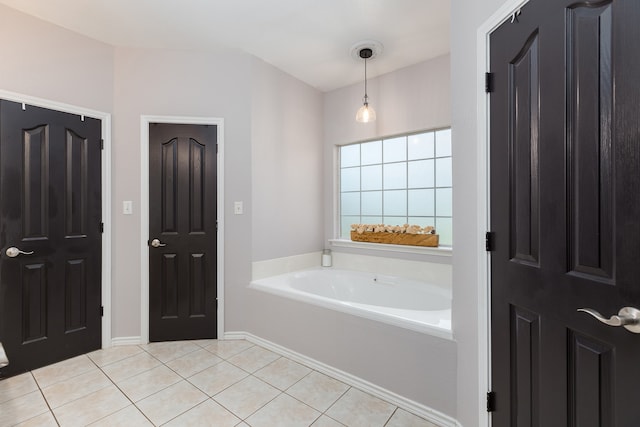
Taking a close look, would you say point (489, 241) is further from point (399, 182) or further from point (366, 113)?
point (399, 182)

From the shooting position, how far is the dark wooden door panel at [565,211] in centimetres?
82

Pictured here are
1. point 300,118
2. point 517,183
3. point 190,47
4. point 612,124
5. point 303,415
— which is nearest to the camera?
point 612,124

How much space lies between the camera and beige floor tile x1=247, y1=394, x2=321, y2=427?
5.45 ft

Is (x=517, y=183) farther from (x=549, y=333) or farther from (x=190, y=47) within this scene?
(x=190, y=47)

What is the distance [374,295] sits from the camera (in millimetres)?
2967

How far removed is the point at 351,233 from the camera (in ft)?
11.1

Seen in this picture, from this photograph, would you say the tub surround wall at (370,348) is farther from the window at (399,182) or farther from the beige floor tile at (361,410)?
the window at (399,182)

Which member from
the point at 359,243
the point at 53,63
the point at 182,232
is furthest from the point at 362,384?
the point at 53,63

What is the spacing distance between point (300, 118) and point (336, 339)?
2.38 metres

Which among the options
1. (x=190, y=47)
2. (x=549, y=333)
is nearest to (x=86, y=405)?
(x=549, y=333)

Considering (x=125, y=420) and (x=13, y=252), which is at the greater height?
(x=13, y=252)

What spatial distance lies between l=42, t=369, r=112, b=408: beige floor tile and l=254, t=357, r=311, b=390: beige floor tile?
3.55 ft

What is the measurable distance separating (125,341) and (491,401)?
2.88 m

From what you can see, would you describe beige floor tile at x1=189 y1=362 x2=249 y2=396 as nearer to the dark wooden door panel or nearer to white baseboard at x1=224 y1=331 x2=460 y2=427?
white baseboard at x1=224 y1=331 x2=460 y2=427
